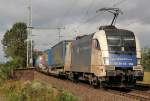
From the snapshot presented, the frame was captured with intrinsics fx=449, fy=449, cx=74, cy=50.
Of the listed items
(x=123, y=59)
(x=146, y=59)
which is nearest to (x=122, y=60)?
(x=123, y=59)

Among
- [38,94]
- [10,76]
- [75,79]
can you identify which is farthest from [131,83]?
[10,76]

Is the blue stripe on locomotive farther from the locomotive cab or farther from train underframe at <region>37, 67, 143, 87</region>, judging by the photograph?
train underframe at <region>37, 67, 143, 87</region>

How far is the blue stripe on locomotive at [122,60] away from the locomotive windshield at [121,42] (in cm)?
25

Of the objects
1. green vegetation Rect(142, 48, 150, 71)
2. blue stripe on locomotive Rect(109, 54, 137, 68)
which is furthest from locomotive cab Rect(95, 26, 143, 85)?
green vegetation Rect(142, 48, 150, 71)

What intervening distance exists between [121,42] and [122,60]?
3.65ft

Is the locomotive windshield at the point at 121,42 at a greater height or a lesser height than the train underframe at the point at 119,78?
greater

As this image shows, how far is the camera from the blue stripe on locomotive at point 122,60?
2244cm

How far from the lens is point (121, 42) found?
2328cm

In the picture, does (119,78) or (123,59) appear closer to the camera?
(123,59)

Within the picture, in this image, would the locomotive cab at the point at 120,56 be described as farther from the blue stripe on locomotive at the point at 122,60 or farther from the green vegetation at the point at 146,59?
the green vegetation at the point at 146,59

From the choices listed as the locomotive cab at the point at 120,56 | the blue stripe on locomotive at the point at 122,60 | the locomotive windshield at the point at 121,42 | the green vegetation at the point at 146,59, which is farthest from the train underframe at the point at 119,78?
the green vegetation at the point at 146,59

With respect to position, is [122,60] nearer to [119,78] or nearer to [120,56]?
[120,56]

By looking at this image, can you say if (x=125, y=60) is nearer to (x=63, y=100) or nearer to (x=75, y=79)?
(x=63, y=100)

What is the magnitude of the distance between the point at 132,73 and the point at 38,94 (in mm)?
5283
